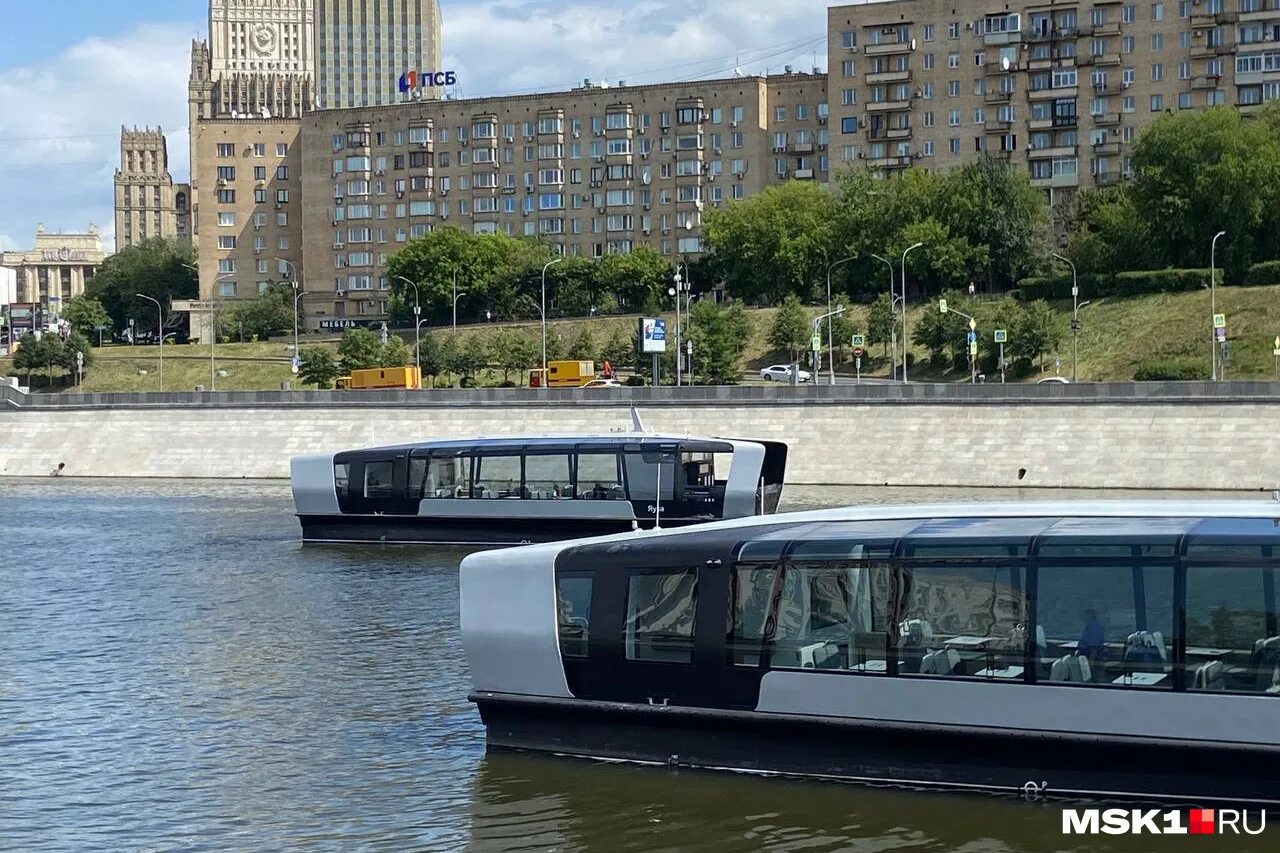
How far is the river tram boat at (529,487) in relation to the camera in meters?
49.5

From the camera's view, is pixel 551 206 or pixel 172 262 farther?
pixel 172 262

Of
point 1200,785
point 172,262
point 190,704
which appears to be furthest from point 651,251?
point 1200,785

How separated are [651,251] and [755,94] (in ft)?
54.5

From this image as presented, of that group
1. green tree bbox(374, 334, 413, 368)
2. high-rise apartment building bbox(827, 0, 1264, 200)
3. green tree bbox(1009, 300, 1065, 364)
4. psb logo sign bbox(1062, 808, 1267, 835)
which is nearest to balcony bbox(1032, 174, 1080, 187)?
high-rise apartment building bbox(827, 0, 1264, 200)

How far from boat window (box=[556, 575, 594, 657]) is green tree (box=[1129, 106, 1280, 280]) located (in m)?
100.0

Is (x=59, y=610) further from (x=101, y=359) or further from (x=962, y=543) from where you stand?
(x=101, y=359)

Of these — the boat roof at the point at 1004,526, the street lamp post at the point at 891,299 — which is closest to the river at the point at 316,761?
the boat roof at the point at 1004,526

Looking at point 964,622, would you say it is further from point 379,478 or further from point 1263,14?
point 1263,14

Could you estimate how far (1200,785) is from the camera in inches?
774

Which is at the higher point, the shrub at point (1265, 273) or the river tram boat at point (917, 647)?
the shrub at point (1265, 273)

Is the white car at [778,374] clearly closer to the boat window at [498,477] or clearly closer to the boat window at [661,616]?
the boat window at [498,477]

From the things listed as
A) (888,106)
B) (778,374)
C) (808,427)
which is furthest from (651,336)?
(888,106)

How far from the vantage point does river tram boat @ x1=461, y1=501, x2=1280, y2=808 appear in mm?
19500

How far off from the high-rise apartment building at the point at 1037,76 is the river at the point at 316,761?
10066 centimetres
